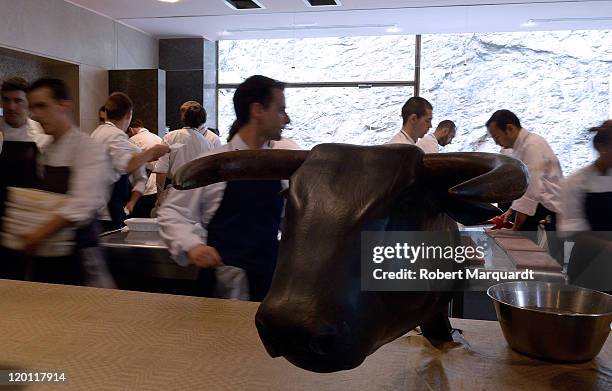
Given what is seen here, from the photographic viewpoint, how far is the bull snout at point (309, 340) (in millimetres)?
500

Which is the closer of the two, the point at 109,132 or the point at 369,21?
the point at 109,132

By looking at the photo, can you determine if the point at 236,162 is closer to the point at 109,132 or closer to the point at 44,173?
the point at 44,173

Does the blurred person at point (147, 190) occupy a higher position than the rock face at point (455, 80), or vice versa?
the rock face at point (455, 80)

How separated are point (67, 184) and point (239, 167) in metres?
1.11

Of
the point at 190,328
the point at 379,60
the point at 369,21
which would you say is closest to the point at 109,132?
the point at 190,328

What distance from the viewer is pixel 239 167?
669 mm

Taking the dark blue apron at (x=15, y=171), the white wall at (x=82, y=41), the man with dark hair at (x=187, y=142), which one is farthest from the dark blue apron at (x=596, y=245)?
the white wall at (x=82, y=41)

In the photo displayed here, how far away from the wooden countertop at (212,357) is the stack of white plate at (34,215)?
501 millimetres

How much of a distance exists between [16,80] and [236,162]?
2.16 metres

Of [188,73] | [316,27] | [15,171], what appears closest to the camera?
[15,171]

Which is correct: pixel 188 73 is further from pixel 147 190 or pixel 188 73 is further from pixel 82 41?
pixel 147 190

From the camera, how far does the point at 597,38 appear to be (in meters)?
5.45

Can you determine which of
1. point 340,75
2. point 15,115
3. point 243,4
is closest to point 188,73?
point 243,4

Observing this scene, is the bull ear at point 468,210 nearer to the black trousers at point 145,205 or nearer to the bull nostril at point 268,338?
the bull nostril at point 268,338
